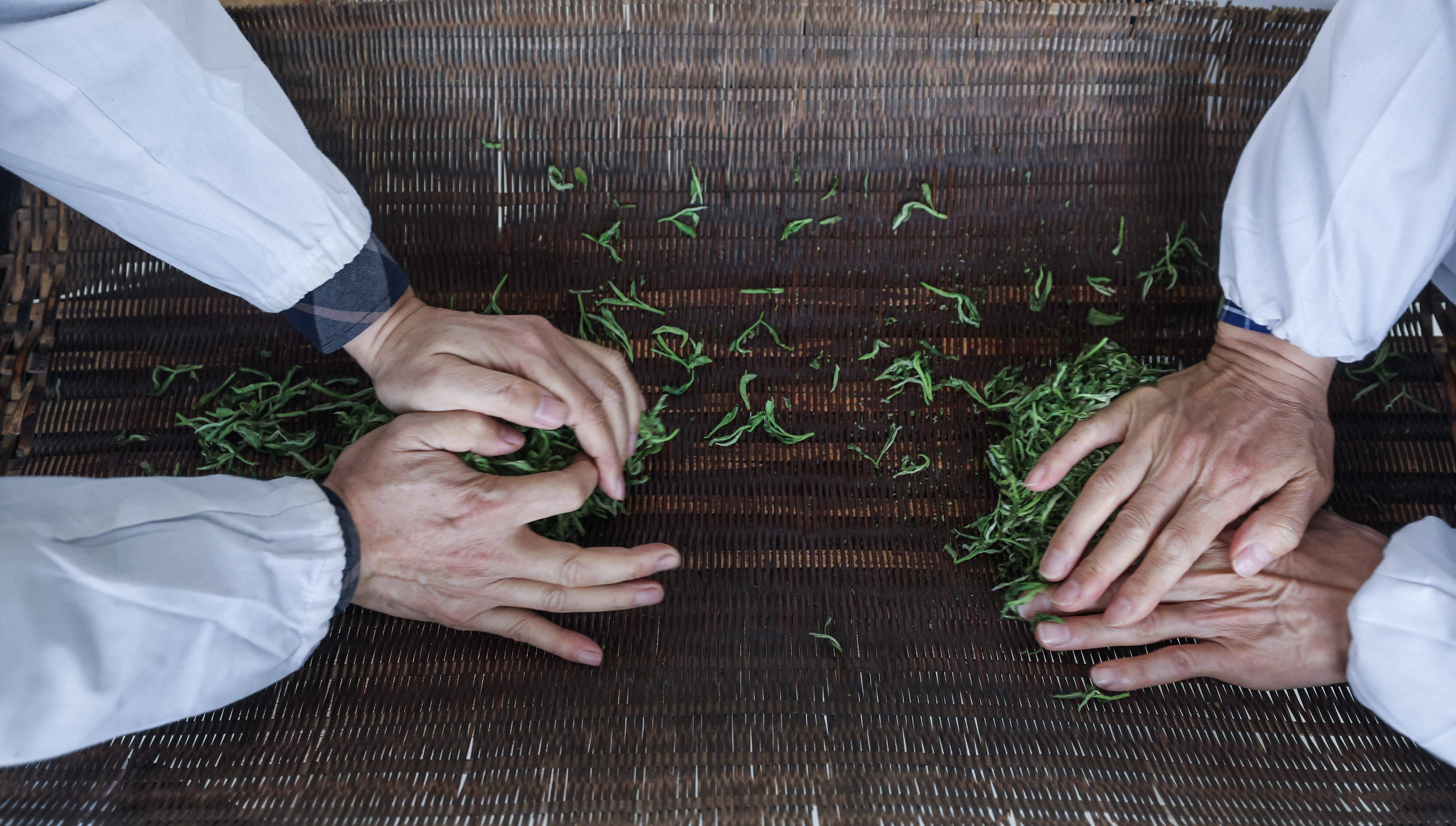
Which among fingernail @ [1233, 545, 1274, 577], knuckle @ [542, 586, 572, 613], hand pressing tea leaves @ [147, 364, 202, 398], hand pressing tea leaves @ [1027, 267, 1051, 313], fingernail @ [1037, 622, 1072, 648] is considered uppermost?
hand pressing tea leaves @ [1027, 267, 1051, 313]

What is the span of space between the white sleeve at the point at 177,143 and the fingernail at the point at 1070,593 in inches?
32.9

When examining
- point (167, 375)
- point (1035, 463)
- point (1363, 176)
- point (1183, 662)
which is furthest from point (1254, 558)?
point (167, 375)

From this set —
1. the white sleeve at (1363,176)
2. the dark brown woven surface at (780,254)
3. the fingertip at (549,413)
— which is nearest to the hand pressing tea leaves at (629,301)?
the dark brown woven surface at (780,254)

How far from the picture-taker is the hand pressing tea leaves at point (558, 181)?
1035 millimetres

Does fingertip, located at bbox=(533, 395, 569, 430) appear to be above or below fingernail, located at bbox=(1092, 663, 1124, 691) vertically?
above

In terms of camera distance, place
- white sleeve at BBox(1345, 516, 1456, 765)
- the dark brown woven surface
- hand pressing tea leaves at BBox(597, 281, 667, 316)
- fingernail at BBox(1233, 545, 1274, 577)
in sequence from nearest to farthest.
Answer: white sleeve at BBox(1345, 516, 1456, 765)
fingernail at BBox(1233, 545, 1274, 577)
the dark brown woven surface
hand pressing tea leaves at BBox(597, 281, 667, 316)

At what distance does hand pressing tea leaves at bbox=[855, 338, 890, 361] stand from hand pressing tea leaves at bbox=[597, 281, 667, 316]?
0.86ft

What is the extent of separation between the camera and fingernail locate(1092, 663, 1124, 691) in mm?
845

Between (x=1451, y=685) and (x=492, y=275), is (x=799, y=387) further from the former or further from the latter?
(x=1451, y=685)

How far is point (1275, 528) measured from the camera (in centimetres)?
80

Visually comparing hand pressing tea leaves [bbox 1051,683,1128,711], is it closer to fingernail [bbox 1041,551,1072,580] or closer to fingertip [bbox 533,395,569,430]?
fingernail [bbox 1041,551,1072,580]

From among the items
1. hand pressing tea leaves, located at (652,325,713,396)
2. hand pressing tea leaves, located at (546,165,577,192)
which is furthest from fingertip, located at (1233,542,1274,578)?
hand pressing tea leaves, located at (546,165,577,192)

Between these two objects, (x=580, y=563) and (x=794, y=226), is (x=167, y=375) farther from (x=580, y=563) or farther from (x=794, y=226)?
(x=794, y=226)

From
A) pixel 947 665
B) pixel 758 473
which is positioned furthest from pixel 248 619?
pixel 947 665
